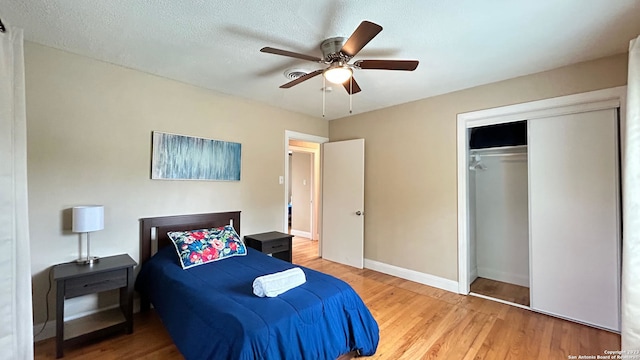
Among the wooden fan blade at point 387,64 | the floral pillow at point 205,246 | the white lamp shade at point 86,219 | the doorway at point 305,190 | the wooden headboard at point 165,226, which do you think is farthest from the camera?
the doorway at point 305,190

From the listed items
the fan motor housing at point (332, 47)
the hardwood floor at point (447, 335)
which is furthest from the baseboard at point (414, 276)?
the fan motor housing at point (332, 47)

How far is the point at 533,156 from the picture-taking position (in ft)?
9.41

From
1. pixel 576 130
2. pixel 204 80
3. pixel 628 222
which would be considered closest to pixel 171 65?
pixel 204 80

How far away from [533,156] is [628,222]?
1.34 metres

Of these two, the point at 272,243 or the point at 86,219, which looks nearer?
the point at 86,219

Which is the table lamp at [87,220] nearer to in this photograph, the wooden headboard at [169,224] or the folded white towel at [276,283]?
the wooden headboard at [169,224]

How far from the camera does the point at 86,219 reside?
2299 mm

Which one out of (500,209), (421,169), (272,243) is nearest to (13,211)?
(272,243)

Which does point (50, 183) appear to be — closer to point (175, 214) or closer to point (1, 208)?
point (175, 214)

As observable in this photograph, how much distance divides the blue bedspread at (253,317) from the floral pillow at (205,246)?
128 mm

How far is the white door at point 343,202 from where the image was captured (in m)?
4.29

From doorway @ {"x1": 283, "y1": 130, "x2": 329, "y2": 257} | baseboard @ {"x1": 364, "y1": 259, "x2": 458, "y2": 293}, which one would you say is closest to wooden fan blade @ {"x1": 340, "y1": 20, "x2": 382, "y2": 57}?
baseboard @ {"x1": 364, "y1": 259, "x2": 458, "y2": 293}

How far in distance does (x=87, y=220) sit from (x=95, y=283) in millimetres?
525

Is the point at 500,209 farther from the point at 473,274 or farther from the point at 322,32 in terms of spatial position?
the point at 322,32
